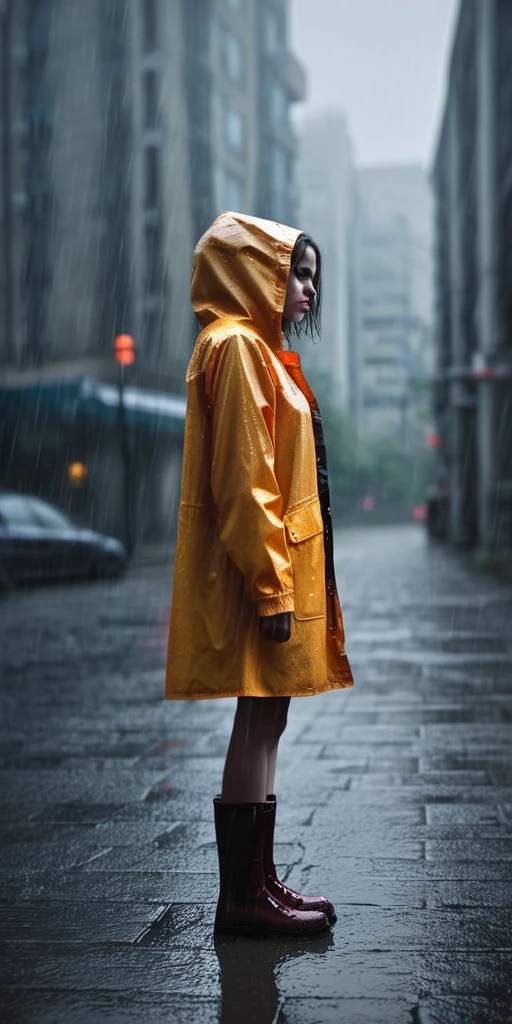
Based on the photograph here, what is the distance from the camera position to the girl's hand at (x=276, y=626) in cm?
270

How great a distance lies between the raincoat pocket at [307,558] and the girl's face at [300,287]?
20.0 inches

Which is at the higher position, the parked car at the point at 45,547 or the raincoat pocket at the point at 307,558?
the raincoat pocket at the point at 307,558

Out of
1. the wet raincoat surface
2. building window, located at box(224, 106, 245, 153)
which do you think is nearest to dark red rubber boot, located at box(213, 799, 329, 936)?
the wet raincoat surface

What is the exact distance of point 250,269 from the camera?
2.90 meters

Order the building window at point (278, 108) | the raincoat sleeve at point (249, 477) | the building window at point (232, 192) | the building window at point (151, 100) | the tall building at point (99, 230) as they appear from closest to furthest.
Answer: the raincoat sleeve at point (249, 477)
the tall building at point (99, 230)
the building window at point (151, 100)
the building window at point (232, 192)
the building window at point (278, 108)

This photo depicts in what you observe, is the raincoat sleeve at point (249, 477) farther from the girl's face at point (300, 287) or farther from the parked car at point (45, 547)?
the parked car at point (45, 547)

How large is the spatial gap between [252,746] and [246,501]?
25.4 inches

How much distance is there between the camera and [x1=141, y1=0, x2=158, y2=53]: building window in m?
38.9

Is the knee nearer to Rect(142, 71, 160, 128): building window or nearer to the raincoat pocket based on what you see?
the raincoat pocket

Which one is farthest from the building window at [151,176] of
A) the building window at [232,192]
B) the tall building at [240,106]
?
the building window at [232,192]

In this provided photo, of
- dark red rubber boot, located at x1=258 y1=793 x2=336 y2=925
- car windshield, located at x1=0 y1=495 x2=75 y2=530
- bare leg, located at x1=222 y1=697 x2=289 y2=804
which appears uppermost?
bare leg, located at x1=222 y1=697 x2=289 y2=804

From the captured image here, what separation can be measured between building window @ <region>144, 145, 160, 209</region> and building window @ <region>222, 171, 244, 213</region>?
24.7 feet

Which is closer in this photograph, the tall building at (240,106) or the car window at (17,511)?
the car window at (17,511)

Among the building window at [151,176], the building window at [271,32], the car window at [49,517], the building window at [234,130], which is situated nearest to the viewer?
the car window at [49,517]
